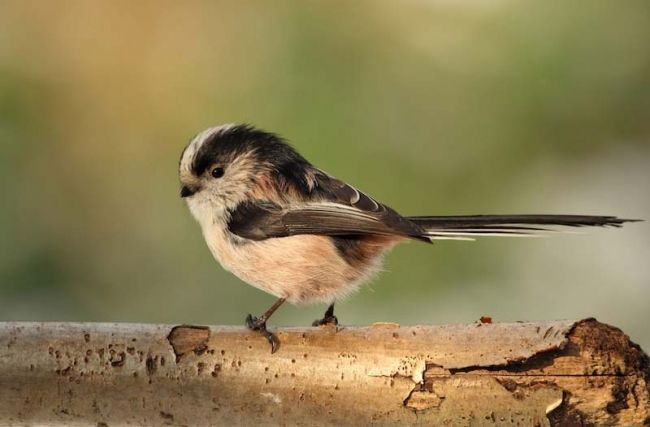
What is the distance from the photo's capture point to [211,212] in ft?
7.23

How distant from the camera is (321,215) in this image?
2.08 meters

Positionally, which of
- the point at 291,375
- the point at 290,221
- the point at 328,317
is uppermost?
the point at 290,221

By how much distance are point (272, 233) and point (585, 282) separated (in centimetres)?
96

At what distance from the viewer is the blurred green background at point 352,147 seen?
246 centimetres

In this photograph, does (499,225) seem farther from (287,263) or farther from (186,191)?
(186,191)

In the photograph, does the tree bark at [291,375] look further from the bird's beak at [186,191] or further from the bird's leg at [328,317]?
A: the bird's beak at [186,191]

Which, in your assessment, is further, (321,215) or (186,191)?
(186,191)

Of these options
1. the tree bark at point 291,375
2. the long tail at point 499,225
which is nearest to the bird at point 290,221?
the long tail at point 499,225

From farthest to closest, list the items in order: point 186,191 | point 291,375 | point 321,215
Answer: point 186,191, point 321,215, point 291,375

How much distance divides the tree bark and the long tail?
36 centimetres

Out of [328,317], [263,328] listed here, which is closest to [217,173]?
[328,317]

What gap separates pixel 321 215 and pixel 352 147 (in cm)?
49

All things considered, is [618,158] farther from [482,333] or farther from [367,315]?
[482,333]

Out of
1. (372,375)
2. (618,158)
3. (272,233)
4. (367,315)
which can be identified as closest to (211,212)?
(272,233)
